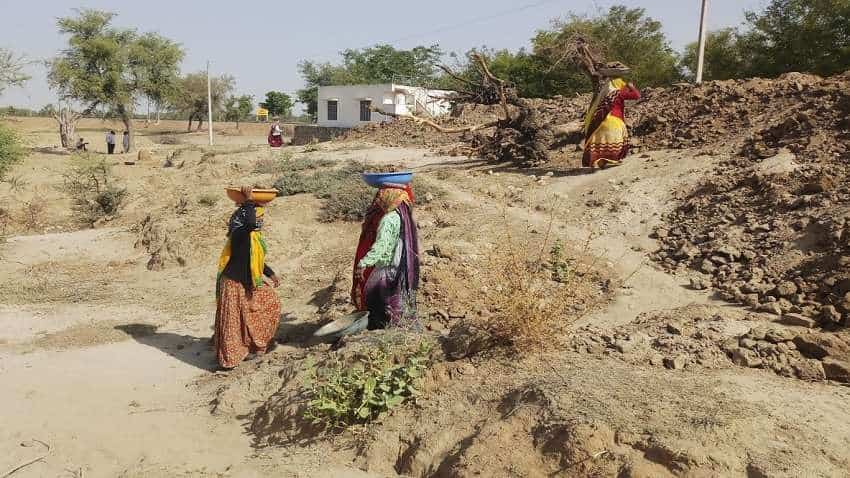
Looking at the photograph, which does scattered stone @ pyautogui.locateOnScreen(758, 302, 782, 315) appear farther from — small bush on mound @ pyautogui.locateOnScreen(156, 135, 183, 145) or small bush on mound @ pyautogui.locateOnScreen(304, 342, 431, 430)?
small bush on mound @ pyautogui.locateOnScreen(156, 135, 183, 145)

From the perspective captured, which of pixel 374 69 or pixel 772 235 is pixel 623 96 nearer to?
pixel 772 235

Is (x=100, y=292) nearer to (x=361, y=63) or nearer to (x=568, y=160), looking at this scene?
(x=568, y=160)

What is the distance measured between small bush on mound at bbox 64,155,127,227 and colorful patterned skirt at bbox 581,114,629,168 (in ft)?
29.4

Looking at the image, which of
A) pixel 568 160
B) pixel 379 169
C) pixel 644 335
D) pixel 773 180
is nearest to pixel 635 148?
pixel 568 160

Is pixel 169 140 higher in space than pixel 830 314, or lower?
higher

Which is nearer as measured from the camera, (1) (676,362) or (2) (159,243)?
(1) (676,362)

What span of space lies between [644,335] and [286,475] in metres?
2.55

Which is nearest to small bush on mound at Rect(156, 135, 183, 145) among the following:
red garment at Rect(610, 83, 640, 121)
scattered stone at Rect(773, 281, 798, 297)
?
red garment at Rect(610, 83, 640, 121)

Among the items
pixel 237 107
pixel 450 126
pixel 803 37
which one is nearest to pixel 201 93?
pixel 237 107

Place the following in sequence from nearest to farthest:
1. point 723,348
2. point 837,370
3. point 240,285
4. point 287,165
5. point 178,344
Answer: point 837,370
point 723,348
point 240,285
point 178,344
point 287,165

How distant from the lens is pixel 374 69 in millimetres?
48438

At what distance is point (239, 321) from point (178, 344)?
4.20ft

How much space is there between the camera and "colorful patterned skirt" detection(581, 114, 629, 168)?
32.9 ft

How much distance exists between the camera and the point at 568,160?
11602mm
